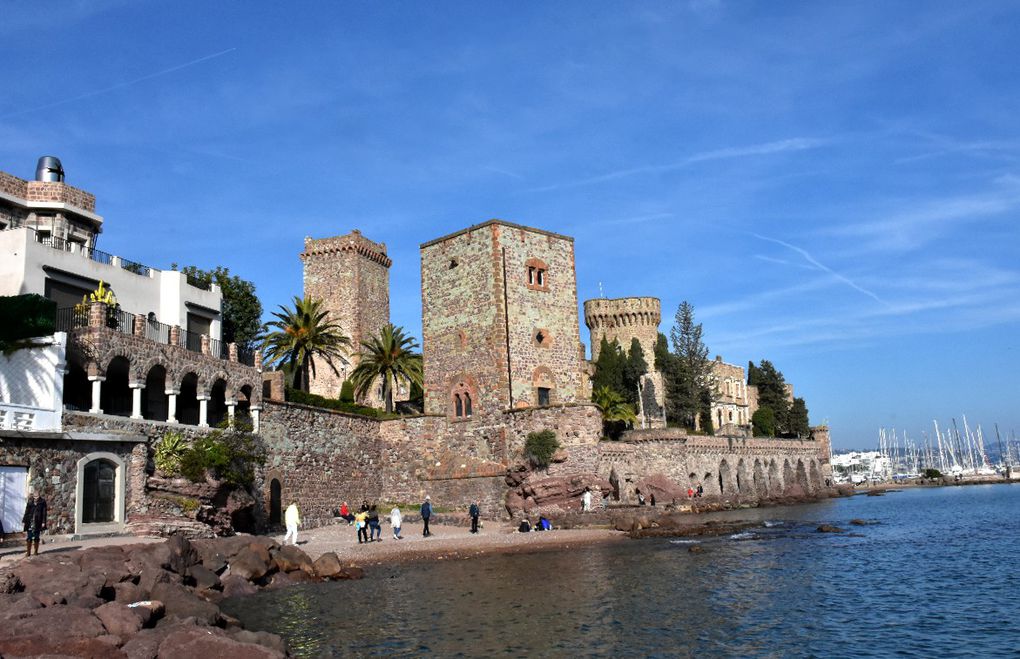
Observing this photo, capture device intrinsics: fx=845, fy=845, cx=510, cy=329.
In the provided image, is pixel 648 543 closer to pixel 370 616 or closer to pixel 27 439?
pixel 370 616

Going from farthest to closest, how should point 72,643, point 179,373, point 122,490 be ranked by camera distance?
point 179,373, point 122,490, point 72,643

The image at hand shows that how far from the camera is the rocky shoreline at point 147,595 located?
11539 mm

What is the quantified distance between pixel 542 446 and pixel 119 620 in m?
23.8

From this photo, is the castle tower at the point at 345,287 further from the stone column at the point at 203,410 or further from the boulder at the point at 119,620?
the boulder at the point at 119,620

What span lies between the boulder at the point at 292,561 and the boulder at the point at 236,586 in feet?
5.18

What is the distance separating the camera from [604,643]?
14305 mm

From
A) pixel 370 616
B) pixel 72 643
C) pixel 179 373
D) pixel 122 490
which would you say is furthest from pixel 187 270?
pixel 72 643

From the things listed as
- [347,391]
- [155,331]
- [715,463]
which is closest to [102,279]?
[155,331]

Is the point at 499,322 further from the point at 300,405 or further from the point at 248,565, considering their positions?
the point at 248,565

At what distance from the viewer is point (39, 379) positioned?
22984 mm

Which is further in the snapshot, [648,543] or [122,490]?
[648,543]

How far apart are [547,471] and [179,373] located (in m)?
15.4

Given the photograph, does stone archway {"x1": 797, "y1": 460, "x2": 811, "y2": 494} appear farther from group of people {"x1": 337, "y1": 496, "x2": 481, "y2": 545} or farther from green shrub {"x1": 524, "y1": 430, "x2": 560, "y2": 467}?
group of people {"x1": 337, "y1": 496, "x2": 481, "y2": 545}

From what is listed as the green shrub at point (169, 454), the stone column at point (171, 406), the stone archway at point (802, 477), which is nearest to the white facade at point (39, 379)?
the green shrub at point (169, 454)
